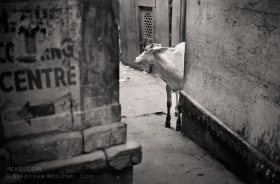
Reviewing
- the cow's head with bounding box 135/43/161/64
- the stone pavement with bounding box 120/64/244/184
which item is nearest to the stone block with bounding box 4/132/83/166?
the stone pavement with bounding box 120/64/244/184

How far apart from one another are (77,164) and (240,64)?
2.62 meters

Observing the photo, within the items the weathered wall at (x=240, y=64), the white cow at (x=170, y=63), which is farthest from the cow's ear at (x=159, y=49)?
the weathered wall at (x=240, y=64)

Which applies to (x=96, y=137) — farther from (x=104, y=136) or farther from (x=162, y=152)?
(x=162, y=152)

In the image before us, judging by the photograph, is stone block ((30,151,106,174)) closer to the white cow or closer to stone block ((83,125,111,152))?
stone block ((83,125,111,152))

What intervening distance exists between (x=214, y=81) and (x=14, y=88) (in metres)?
3.29

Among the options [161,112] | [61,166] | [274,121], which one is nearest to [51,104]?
[61,166]

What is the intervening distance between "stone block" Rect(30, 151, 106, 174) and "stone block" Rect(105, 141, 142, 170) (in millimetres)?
65

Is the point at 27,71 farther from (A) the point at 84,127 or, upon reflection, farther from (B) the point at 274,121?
(B) the point at 274,121

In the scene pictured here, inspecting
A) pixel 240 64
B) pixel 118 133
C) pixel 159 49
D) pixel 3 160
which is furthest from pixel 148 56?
pixel 3 160

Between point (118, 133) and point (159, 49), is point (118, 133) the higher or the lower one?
the lower one

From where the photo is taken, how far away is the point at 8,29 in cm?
218

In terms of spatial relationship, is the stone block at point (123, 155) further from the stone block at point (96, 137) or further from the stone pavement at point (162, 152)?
the stone pavement at point (162, 152)

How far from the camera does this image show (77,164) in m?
2.54

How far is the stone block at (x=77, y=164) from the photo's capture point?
2465 mm
